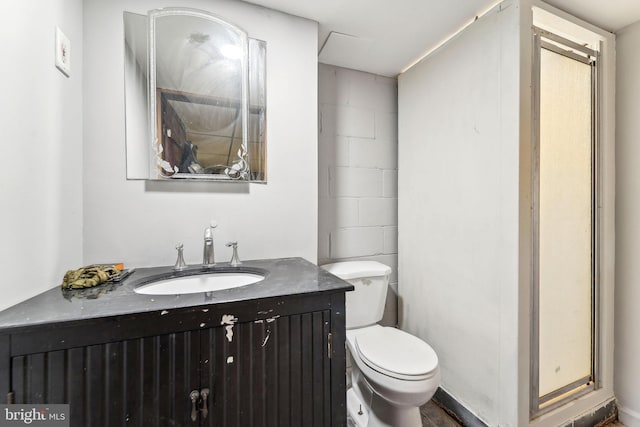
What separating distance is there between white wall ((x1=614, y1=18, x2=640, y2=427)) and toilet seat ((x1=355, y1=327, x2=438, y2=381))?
117 cm

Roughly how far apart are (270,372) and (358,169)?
1.47 meters

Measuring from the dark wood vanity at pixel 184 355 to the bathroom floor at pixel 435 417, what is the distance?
91 centimetres

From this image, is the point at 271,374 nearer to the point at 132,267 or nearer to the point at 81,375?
the point at 81,375

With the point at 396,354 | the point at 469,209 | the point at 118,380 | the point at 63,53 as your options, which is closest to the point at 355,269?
the point at 396,354

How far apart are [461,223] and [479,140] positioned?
45 cm

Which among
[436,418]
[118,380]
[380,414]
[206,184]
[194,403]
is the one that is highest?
[206,184]

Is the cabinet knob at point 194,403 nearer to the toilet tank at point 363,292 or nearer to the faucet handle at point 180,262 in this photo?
the faucet handle at point 180,262

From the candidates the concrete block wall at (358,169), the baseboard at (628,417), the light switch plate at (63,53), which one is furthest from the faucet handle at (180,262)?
the baseboard at (628,417)

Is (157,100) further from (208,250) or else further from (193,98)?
(208,250)

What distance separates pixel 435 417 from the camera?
63.9 inches

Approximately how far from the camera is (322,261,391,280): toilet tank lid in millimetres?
1675

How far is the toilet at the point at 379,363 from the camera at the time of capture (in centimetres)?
125

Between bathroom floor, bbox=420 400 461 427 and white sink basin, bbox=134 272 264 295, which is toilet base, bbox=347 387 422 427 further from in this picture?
white sink basin, bbox=134 272 264 295

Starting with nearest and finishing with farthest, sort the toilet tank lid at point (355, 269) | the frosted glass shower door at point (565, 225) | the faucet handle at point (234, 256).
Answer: the faucet handle at point (234, 256) → the frosted glass shower door at point (565, 225) → the toilet tank lid at point (355, 269)
